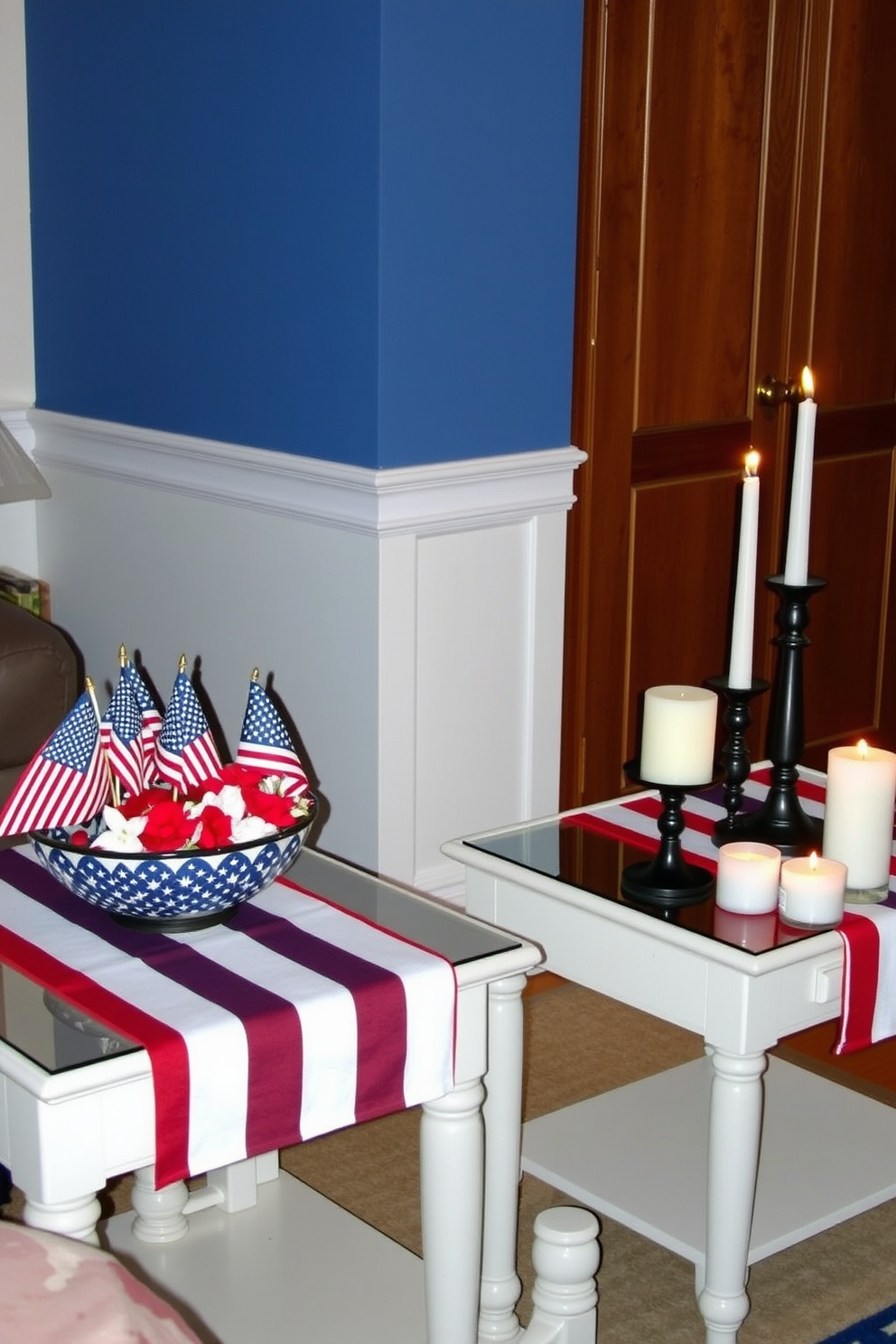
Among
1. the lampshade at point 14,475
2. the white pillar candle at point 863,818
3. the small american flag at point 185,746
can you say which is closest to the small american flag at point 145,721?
the small american flag at point 185,746

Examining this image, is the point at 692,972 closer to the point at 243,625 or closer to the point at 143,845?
the point at 143,845

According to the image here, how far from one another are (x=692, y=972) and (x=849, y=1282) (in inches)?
25.8

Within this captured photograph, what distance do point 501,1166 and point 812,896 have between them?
0.47 metres

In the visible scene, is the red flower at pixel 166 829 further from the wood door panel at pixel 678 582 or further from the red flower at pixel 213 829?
the wood door panel at pixel 678 582

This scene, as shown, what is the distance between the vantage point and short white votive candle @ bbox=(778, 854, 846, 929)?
176 centimetres

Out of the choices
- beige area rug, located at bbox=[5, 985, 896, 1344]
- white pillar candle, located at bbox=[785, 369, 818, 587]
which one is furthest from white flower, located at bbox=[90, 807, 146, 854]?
beige area rug, located at bbox=[5, 985, 896, 1344]

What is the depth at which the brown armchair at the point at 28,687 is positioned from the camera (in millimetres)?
2615

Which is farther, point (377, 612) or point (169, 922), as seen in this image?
point (377, 612)

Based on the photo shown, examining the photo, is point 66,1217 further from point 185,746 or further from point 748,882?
point 748,882

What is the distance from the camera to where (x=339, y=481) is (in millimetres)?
2754

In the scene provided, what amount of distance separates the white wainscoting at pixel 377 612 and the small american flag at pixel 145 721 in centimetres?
98

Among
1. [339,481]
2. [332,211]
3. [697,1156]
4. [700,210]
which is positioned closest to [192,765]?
[697,1156]

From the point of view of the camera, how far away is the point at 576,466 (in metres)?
3.02

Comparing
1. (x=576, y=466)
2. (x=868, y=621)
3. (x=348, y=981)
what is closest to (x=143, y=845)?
(x=348, y=981)
